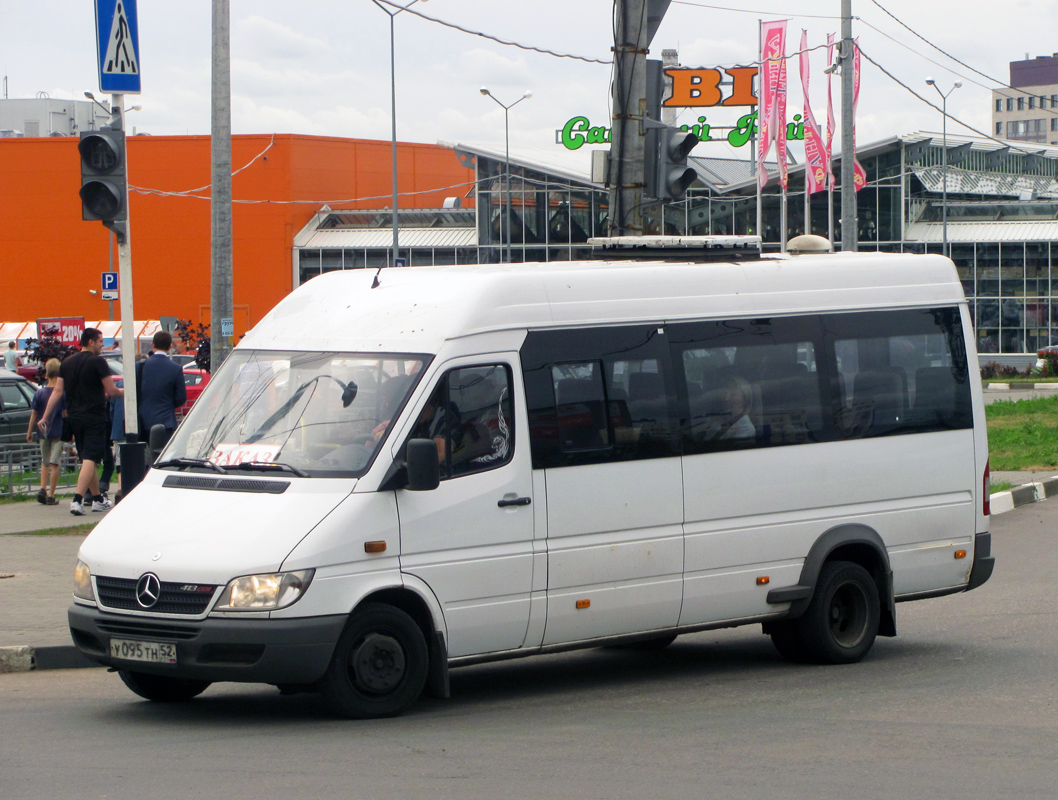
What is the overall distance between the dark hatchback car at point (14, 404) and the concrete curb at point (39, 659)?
14045 mm

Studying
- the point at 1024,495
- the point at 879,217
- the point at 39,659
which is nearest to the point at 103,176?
the point at 39,659

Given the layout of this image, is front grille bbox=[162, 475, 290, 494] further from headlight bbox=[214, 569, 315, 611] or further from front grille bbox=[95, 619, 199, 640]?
front grille bbox=[95, 619, 199, 640]

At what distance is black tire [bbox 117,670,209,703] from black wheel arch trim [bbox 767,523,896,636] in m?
3.21

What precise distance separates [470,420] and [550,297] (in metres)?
0.85

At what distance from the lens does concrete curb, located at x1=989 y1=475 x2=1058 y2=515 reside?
628 inches

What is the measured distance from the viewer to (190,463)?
23.4 ft

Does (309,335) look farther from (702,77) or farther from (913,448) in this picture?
(702,77)

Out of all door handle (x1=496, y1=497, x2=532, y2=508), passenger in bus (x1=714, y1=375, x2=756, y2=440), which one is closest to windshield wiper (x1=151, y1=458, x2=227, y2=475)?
door handle (x1=496, y1=497, x2=532, y2=508)

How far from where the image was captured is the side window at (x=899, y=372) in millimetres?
8484

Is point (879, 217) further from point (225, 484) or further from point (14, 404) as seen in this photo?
point (225, 484)

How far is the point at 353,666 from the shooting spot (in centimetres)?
670

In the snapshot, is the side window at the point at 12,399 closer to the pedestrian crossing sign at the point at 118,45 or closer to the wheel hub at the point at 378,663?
the pedestrian crossing sign at the point at 118,45

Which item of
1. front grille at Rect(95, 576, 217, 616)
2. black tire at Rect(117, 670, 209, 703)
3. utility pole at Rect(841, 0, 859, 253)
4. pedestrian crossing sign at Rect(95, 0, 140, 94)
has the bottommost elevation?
black tire at Rect(117, 670, 209, 703)

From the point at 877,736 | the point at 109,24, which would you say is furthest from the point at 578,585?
the point at 109,24
